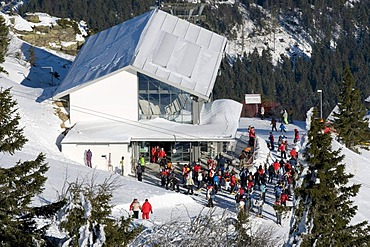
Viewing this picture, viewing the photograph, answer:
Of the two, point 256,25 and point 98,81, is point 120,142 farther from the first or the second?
point 256,25

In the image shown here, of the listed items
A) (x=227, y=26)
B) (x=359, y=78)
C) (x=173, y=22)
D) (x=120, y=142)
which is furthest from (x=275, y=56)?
(x=120, y=142)

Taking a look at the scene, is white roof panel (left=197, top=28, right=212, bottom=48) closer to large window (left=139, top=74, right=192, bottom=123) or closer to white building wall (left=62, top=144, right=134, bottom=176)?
large window (left=139, top=74, right=192, bottom=123)

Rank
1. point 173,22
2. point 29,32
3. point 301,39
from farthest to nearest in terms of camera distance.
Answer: point 301,39 → point 29,32 → point 173,22

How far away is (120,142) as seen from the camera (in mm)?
33750

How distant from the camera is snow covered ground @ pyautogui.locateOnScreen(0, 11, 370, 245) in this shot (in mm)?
27125

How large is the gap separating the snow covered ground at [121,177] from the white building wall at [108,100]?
1.12 m

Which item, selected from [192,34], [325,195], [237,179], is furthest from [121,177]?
[325,195]

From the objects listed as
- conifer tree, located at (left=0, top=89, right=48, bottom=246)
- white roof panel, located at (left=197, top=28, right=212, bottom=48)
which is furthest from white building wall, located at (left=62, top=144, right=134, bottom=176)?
conifer tree, located at (left=0, top=89, right=48, bottom=246)

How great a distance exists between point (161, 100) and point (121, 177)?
20.3ft

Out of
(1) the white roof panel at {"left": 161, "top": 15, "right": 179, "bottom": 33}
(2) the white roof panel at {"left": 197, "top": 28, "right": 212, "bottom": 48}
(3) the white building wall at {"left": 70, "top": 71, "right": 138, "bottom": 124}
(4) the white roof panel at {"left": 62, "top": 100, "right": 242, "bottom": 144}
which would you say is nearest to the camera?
(4) the white roof panel at {"left": 62, "top": 100, "right": 242, "bottom": 144}

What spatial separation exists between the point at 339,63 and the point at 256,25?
3450 cm

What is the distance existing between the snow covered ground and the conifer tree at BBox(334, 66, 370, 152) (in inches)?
41.2

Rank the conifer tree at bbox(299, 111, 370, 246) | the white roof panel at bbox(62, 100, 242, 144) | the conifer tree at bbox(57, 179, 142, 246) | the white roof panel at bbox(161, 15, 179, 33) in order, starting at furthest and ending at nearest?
the white roof panel at bbox(161, 15, 179, 33) < the white roof panel at bbox(62, 100, 242, 144) < the conifer tree at bbox(299, 111, 370, 246) < the conifer tree at bbox(57, 179, 142, 246)

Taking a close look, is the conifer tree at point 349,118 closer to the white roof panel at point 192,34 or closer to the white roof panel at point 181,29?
the white roof panel at point 192,34
